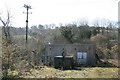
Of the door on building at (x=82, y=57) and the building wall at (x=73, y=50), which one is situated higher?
the building wall at (x=73, y=50)

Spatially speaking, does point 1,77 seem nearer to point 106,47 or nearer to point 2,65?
point 2,65

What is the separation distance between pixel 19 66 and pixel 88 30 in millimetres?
27366

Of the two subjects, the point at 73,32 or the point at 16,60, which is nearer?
the point at 16,60

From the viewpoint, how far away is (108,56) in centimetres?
3438

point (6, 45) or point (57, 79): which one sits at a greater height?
point (6, 45)

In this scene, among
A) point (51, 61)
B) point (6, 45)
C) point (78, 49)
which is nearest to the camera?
point (6, 45)

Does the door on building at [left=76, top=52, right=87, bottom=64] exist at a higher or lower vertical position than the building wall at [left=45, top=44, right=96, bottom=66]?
lower

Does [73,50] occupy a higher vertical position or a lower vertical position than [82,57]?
higher

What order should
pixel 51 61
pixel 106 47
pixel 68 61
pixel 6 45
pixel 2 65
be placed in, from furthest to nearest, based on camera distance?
pixel 106 47 → pixel 51 61 → pixel 68 61 → pixel 6 45 → pixel 2 65

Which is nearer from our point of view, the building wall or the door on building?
the door on building

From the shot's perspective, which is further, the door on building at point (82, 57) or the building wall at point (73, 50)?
the building wall at point (73, 50)

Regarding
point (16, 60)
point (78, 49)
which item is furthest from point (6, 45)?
point (78, 49)

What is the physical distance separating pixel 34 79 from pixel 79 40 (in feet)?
90.0

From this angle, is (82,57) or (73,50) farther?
(73,50)
